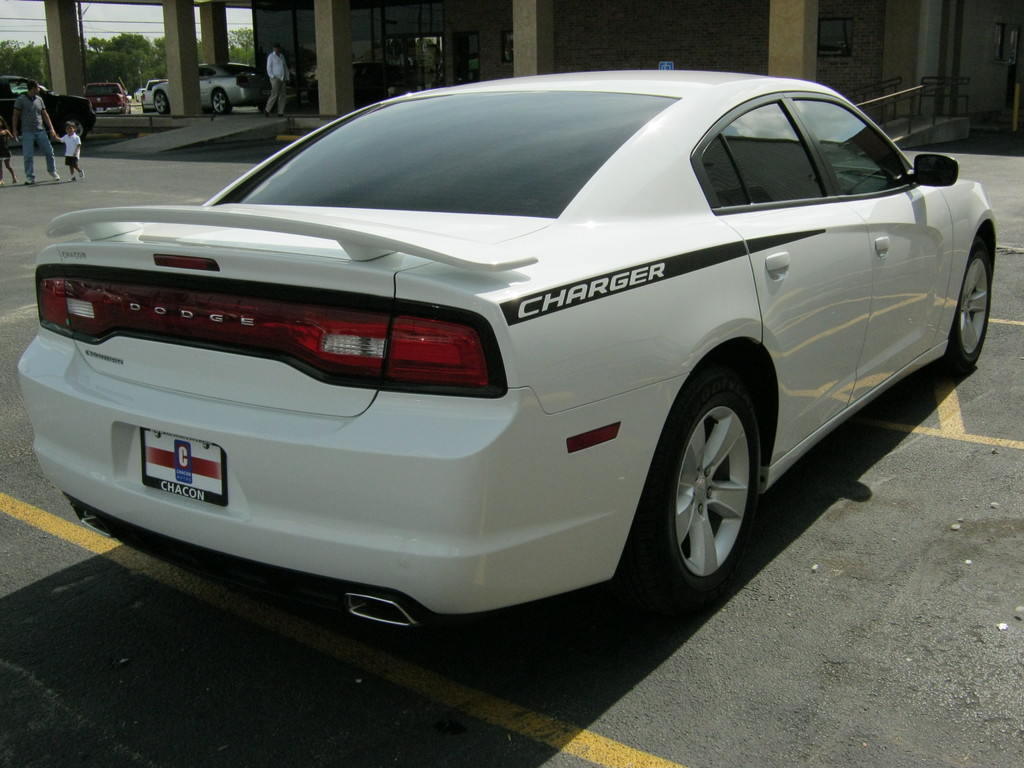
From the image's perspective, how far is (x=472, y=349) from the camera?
2492 mm

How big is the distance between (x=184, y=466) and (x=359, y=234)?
31.8 inches

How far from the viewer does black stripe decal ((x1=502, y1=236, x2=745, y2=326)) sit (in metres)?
2.54

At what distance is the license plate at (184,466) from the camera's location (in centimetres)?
275

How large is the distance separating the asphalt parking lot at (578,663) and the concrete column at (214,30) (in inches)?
1542

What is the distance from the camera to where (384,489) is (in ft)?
8.27

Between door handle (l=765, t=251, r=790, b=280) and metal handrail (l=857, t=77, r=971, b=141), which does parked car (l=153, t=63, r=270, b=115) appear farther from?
door handle (l=765, t=251, r=790, b=280)

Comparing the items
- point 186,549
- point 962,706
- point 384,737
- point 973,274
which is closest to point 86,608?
point 186,549

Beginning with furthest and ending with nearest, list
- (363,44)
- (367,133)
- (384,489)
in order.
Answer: (363,44), (367,133), (384,489)

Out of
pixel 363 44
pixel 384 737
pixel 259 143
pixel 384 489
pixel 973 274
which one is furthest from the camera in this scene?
pixel 363 44

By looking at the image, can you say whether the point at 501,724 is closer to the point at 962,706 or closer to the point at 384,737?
the point at 384,737

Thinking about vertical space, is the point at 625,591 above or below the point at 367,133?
below

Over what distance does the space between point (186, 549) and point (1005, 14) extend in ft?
104

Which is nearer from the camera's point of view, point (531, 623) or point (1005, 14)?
point (531, 623)

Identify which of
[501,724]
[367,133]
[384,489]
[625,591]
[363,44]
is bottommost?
[501,724]
